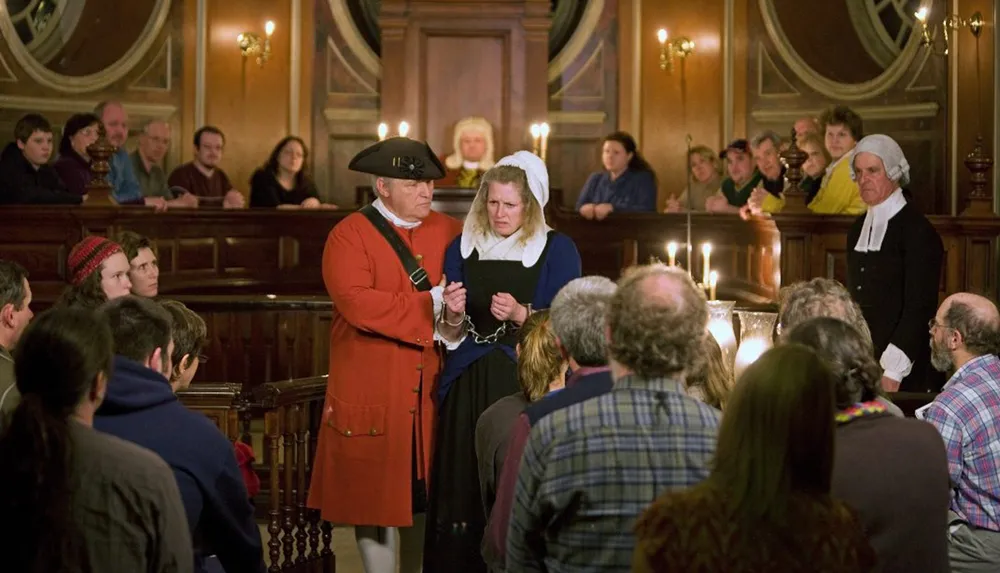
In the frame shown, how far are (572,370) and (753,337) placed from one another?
208 cm

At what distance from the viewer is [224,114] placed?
43.5 feet

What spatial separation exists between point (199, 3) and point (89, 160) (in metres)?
3.90

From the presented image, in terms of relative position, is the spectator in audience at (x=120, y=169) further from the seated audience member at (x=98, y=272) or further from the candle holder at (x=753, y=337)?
the candle holder at (x=753, y=337)

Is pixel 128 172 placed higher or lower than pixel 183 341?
higher

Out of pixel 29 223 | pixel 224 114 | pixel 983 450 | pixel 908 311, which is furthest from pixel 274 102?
pixel 983 450

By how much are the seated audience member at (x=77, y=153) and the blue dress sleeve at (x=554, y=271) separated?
5237 mm

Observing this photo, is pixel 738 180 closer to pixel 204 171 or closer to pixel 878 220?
pixel 204 171

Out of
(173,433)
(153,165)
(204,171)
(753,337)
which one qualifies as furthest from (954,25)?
(173,433)

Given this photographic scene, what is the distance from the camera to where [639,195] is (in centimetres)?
1047

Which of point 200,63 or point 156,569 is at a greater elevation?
point 200,63

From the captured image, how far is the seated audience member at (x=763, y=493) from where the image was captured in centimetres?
Answer: 255

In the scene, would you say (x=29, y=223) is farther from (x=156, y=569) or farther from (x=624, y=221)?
(x=156, y=569)

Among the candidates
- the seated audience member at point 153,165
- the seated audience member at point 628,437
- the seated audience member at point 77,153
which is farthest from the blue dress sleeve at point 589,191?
the seated audience member at point 628,437

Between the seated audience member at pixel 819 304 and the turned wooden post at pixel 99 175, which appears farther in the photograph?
the turned wooden post at pixel 99 175
